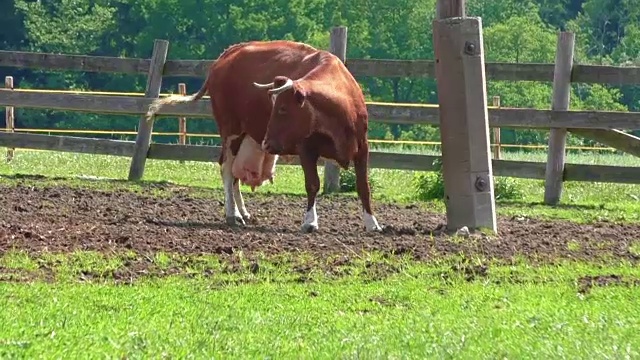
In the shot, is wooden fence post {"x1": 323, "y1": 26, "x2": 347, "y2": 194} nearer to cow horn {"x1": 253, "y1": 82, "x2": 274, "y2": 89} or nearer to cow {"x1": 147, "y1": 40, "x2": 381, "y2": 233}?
cow {"x1": 147, "y1": 40, "x2": 381, "y2": 233}

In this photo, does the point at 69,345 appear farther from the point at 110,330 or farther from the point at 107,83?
the point at 107,83

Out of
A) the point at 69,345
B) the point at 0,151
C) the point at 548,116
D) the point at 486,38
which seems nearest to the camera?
the point at 69,345

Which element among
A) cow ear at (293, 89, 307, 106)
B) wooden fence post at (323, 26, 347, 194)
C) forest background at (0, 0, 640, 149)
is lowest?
forest background at (0, 0, 640, 149)

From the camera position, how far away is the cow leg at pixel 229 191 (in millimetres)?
13375

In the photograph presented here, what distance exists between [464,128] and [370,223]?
1202mm

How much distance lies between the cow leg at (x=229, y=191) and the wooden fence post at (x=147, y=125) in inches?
152

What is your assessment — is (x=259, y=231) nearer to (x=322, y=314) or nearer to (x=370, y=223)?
(x=370, y=223)

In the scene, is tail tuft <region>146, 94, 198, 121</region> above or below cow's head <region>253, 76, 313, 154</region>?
below


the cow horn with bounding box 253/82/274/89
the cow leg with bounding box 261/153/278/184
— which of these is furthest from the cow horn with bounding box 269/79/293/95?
the cow leg with bounding box 261/153/278/184

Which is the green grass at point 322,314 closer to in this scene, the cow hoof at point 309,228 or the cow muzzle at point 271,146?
the cow hoof at point 309,228

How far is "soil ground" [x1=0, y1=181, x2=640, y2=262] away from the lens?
414 inches

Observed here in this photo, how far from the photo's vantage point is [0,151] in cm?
2772

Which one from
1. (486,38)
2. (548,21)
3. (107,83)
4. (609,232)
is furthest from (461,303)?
(548,21)

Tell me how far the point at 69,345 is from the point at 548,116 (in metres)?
10.1
